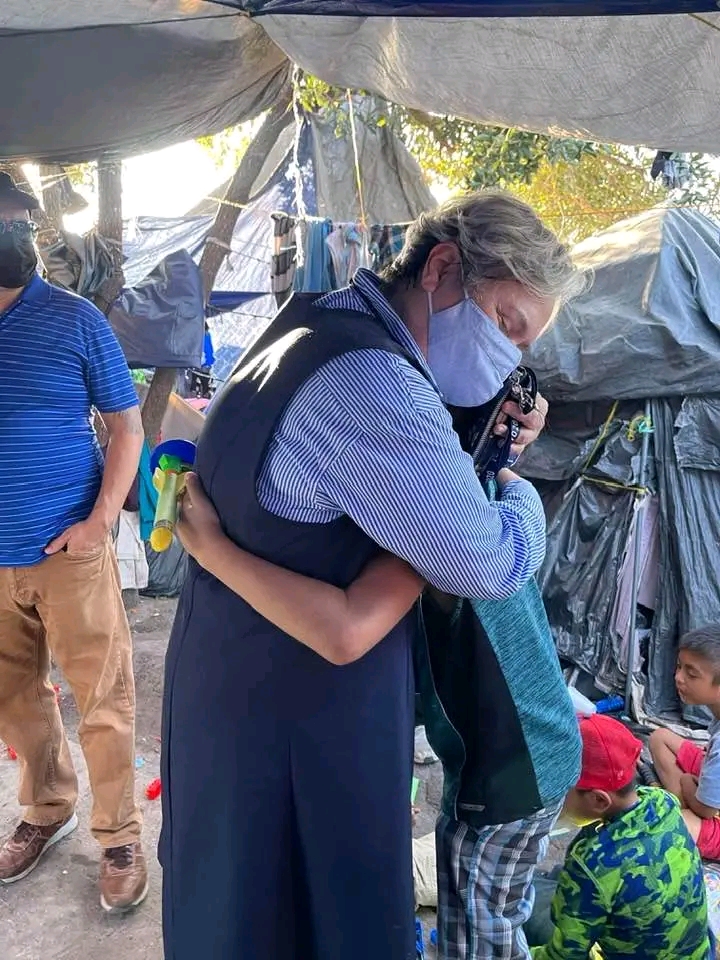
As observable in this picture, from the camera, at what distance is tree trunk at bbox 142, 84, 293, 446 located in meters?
6.00

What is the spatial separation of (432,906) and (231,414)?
7.05ft

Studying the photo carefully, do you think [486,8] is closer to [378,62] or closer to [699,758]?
[378,62]

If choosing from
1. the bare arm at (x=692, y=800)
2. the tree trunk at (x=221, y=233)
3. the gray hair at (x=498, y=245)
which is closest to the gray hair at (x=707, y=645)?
the bare arm at (x=692, y=800)

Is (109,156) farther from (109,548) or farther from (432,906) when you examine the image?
(432,906)

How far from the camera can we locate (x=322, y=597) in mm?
1348

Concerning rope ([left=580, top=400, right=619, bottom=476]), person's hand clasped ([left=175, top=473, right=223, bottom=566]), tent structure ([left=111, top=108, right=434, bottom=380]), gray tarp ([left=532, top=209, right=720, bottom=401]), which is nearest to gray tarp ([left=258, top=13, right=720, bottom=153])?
person's hand clasped ([left=175, top=473, right=223, bottom=566])

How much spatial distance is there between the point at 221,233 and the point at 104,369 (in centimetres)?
371

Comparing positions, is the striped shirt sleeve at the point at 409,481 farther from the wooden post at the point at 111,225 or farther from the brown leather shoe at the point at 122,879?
the wooden post at the point at 111,225

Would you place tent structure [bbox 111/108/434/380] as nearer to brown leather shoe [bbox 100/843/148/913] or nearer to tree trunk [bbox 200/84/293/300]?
tree trunk [bbox 200/84/293/300]

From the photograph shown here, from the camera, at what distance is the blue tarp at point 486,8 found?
64.6 inches

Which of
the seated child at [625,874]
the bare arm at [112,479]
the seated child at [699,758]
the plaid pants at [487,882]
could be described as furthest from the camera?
the seated child at [699,758]

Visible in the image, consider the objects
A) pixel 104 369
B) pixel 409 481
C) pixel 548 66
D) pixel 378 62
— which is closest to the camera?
pixel 409 481

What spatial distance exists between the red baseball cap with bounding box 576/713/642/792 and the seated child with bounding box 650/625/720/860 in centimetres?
104

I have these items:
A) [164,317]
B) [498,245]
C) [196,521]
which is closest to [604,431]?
[164,317]
